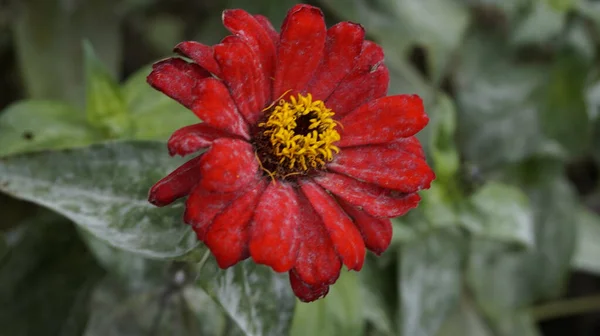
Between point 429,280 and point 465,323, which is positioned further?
point 465,323

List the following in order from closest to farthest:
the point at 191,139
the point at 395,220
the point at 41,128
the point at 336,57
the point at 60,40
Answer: the point at 191,139 < the point at 336,57 < the point at 41,128 < the point at 395,220 < the point at 60,40

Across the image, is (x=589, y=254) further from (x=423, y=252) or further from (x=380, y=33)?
(x=380, y=33)

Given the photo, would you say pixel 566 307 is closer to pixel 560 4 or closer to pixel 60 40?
pixel 560 4

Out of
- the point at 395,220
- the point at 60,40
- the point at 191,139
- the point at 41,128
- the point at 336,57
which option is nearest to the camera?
the point at 191,139

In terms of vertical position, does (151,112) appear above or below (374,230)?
below

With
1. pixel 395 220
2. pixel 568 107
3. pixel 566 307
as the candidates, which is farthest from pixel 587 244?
pixel 395 220

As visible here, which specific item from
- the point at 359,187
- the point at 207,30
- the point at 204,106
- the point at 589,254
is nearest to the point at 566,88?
the point at 589,254

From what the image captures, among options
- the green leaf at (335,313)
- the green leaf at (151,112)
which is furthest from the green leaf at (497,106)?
the green leaf at (151,112)

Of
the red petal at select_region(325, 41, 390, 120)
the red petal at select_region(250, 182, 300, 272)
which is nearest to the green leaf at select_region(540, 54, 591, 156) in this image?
the red petal at select_region(325, 41, 390, 120)
